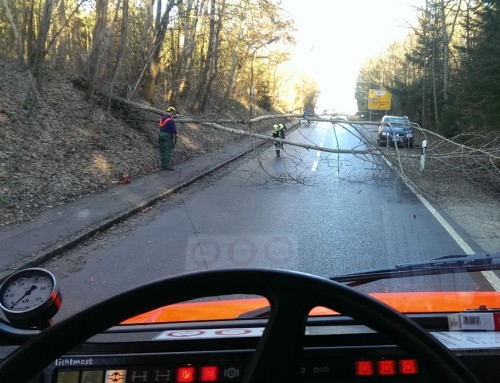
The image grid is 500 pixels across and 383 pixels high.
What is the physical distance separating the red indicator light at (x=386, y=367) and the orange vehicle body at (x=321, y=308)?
80cm

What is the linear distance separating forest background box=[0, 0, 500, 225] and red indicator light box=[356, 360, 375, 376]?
27.6 feet

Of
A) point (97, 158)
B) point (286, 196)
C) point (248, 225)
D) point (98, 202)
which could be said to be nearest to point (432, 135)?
point (286, 196)

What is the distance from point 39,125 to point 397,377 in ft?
44.0

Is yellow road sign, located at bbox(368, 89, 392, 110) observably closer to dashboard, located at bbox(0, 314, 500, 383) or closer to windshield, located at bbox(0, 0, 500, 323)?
windshield, located at bbox(0, 0, 500, 323)

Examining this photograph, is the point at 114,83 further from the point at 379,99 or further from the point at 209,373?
the point at 379,99

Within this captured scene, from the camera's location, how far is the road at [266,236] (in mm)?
6477

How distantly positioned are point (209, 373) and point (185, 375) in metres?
0.08

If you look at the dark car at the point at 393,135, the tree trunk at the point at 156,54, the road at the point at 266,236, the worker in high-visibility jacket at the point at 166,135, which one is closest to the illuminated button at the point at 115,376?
the road at the point at 266,236

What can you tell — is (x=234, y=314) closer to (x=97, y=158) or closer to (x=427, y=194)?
(x=427, y=194)

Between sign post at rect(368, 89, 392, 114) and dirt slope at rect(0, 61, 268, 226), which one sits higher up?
sign post at rect(368, 89, 392, 114)

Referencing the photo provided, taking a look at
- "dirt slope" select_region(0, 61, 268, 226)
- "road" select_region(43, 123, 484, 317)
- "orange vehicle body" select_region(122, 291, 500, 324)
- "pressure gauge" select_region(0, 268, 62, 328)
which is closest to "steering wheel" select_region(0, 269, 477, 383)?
"pressure gauge" select_region(0, 268, 62, 328)

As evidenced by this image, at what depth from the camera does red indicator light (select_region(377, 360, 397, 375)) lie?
1.82 metres

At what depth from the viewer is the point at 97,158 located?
Answer: 1416 centimetres

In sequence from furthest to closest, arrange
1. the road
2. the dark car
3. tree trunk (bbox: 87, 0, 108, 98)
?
tree trunk (bbox: 87, 0, 108, 98)
the dark car
the road
